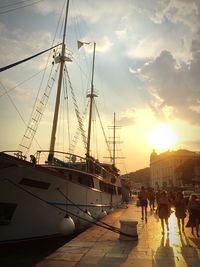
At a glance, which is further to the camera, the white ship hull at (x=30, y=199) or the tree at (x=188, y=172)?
the tree at (x=188, y=172)

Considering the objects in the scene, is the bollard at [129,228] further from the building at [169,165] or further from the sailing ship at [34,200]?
the building at [169,165]

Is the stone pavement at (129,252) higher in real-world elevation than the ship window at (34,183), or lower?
lower

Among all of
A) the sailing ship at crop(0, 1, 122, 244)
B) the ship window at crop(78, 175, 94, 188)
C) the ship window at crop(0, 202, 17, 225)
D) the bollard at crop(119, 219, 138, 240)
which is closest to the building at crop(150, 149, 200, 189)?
the ship window at crop(78, 175, 94, 188)

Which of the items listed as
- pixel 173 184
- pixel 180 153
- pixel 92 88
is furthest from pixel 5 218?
pixel 180 153

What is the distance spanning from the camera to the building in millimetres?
121444

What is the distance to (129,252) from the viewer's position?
9367mm

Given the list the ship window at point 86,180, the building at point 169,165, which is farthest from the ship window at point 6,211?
the building at point 169,165

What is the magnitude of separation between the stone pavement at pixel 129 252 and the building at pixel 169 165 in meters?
103

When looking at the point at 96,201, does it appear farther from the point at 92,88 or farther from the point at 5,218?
the point at 92,88

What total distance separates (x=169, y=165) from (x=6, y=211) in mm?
119307

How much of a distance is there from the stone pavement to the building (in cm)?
10273

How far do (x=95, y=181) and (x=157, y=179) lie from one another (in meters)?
130

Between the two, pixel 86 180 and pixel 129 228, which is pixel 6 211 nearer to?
pixel 129 228

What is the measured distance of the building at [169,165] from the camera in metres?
121
